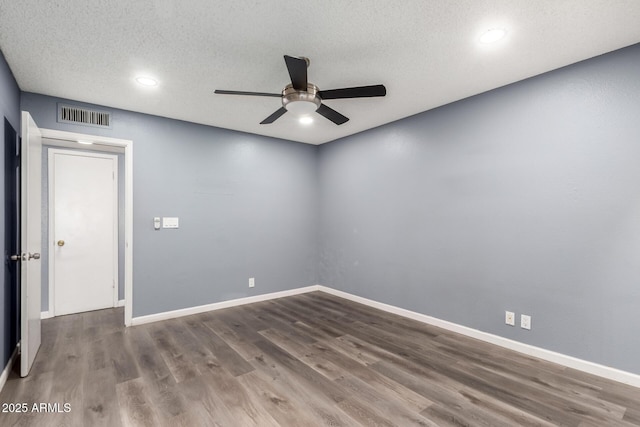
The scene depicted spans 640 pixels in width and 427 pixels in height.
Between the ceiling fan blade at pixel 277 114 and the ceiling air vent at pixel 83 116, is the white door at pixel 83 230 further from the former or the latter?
the ceiling fan blade at pixel 277 114

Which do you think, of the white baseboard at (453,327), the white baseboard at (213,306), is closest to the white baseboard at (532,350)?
the white baseboard at (453,327)

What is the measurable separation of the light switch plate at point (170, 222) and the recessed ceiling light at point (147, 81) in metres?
1.65

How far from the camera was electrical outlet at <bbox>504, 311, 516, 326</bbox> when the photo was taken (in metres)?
2.91

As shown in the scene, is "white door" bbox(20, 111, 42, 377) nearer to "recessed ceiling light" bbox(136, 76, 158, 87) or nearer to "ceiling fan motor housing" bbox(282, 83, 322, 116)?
"recessed ceiling light" bbox(136, 76, 158, 87)

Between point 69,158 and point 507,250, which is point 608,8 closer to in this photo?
point 507,250

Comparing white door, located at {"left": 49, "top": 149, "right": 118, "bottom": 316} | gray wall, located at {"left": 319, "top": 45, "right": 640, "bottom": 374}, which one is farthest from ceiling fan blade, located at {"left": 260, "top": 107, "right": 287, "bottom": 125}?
white door, located at {"left": 49, "top": 149, "right": 118, "bottom": 316}

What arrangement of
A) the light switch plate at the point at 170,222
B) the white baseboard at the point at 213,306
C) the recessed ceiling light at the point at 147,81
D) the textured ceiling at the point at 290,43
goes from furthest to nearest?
1. the light switch plate at the point at 170,222
2. the white baseboard at the point at 213,306
3. the recessed ceiling light at the point at 147,81
4. the textured ceiling at the point at 290,43

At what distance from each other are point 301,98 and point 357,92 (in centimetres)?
44

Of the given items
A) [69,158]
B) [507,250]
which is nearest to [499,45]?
[507,250]

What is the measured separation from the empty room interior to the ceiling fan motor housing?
0.03 metres

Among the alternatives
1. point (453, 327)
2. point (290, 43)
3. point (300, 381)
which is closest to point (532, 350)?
point (453, 327)

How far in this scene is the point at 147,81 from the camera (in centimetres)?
286

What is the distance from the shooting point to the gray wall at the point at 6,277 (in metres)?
2.27

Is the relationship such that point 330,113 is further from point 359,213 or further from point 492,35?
point 359,213
